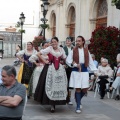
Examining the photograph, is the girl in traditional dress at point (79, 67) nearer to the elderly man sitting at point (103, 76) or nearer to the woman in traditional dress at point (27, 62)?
the woman in traditional dress at point (27, 62)

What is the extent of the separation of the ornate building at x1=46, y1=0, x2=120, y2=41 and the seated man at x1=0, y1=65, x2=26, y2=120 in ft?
42.8

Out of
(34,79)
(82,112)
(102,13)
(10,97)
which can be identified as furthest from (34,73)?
(102,13)

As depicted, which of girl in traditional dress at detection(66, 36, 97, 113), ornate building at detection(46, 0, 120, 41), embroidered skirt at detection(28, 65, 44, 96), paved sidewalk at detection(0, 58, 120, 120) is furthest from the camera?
ornate building at detection(46, 0, 120, 41)

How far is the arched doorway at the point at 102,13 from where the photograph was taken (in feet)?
64.9

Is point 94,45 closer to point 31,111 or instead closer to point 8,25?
→ point 31,111

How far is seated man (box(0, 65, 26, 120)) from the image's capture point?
3986 millimetres

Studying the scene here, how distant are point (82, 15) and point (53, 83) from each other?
15365mm

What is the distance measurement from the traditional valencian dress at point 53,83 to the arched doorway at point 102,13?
476 inches

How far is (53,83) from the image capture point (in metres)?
7.85

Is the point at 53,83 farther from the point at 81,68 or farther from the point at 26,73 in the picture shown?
the point at 26,73

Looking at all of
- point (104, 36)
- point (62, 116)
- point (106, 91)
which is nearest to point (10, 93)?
point (62, 116)

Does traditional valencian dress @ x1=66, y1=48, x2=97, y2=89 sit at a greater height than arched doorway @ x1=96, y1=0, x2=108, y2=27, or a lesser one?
lesser

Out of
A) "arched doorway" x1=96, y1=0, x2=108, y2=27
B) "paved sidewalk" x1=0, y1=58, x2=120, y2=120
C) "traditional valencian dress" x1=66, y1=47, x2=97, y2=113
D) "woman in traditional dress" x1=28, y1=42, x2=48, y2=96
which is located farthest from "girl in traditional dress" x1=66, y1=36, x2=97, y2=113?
"arched doorway" x1=96, y1=0, x2=108, y2=27

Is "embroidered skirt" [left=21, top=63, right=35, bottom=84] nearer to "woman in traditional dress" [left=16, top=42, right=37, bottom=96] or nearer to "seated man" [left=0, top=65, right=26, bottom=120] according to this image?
"woman in traditional dress" [left=16, top=42, right=37, bottom=96]
